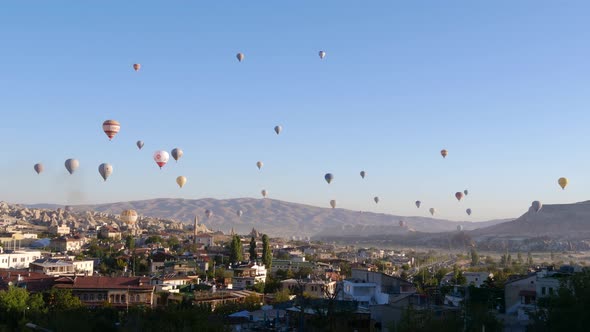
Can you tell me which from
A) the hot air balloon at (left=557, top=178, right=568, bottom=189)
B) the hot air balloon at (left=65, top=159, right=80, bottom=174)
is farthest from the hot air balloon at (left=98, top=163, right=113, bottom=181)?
the hot air balloon at (left=557, top=178, right=568, bottom=189)

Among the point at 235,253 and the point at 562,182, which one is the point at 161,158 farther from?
the point at 562,182

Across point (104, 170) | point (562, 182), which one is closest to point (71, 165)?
point (104, 170)

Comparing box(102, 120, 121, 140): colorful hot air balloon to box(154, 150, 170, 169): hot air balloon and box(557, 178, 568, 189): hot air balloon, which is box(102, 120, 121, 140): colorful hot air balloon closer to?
box(154, 150, 170, 169): hot air balloon

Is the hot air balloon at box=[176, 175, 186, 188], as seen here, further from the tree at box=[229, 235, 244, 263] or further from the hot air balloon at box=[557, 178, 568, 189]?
the hot air balloon at box=[557, 178, 568, 189]

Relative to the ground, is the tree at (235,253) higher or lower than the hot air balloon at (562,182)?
lower

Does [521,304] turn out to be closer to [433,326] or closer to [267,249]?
[433,326]

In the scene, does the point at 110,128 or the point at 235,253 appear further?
the point at 235,253

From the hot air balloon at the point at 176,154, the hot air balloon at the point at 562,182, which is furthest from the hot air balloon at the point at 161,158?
the hot air balloon at the point at 562,182

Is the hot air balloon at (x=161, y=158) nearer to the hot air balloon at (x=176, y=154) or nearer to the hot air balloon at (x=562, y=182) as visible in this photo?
the hot air balloon at (x=176, y=154)

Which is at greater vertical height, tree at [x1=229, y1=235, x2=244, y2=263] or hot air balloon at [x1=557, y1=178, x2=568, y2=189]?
hot air balloon at [x1=557, y1=178, x2=568, y2=189]

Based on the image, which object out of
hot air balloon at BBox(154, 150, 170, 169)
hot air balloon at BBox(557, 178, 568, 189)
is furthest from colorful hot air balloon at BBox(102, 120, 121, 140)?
hot air balloon at BBox(557, 178, 568, 189)

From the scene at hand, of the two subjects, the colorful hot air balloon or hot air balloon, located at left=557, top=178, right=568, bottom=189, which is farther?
hot air balloon, located at left=557, top=178, right=568, bottom=189

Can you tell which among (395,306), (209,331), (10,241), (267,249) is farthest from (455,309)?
(10,241)
